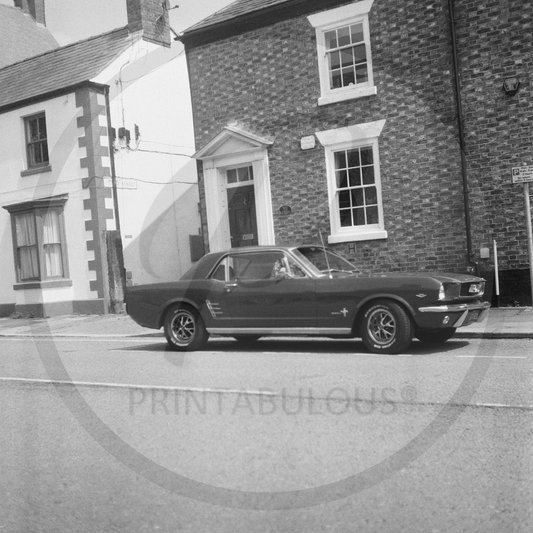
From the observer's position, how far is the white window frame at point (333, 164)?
1540 cm

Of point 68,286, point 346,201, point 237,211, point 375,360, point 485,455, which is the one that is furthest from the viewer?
point 68,286

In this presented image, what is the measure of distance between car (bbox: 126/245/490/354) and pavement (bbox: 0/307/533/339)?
949 mm

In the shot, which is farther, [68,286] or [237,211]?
[68,286]

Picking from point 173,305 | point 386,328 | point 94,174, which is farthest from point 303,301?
point 94,174

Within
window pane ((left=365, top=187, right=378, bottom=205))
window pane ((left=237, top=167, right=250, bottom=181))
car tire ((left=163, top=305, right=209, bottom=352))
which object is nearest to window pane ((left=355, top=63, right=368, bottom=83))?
window pane ((left=365, top=187, right=378, bottom=205))

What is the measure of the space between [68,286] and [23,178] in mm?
3340

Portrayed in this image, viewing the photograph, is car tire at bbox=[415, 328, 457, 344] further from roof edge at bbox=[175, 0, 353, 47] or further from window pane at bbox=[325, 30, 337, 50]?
roof edge at bbox=[175, 0, 353, 47]

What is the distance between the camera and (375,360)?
9.12 meters

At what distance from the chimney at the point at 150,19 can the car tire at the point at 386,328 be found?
14439 mm

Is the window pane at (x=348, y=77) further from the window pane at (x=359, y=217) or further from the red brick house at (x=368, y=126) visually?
the window pane at (x=359, y=217)

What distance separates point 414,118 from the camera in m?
14.9

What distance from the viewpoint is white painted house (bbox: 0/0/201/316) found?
1958cm

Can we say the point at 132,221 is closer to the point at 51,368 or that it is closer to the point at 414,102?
the point at 414,102

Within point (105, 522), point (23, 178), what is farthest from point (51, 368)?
point (23, 178)
